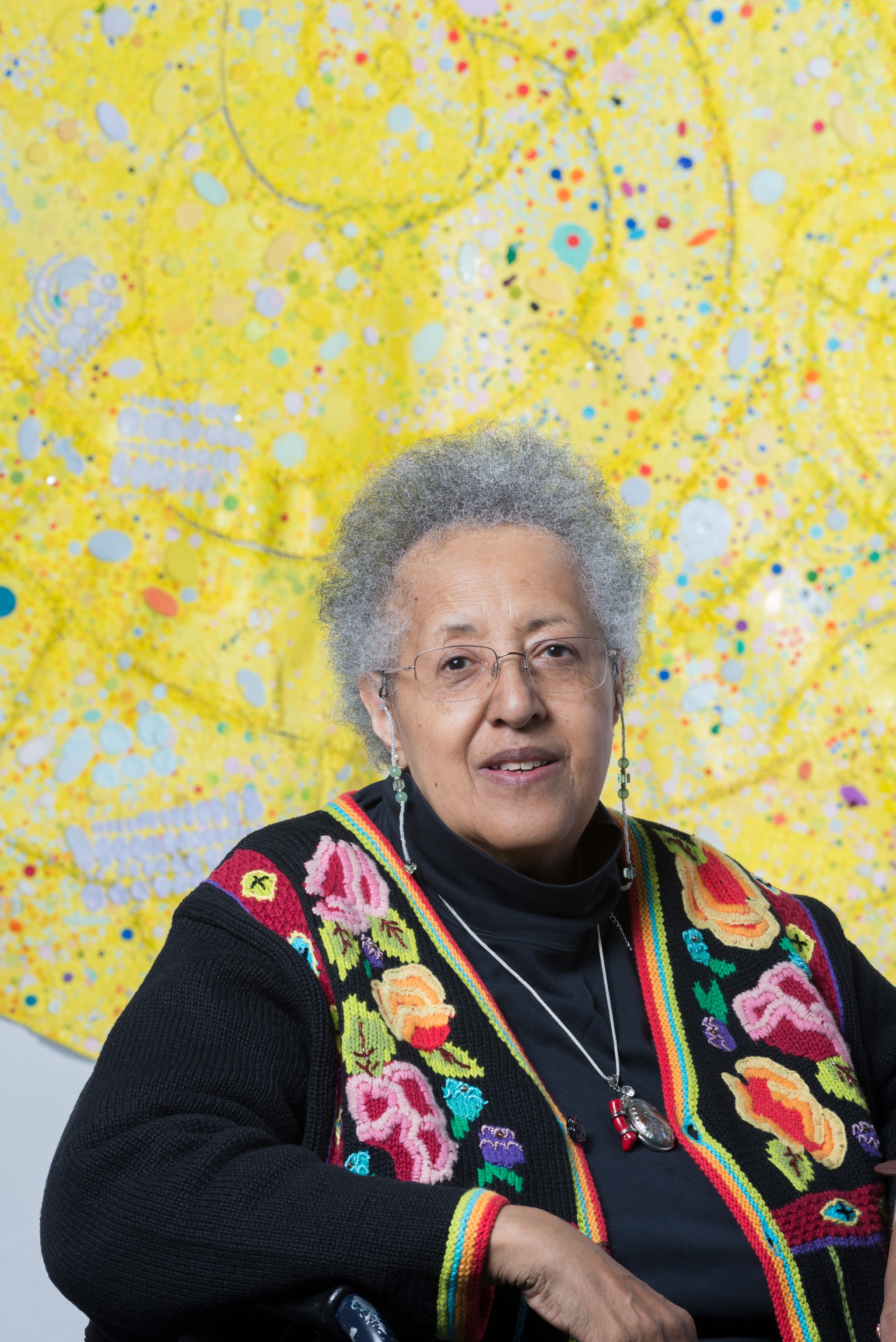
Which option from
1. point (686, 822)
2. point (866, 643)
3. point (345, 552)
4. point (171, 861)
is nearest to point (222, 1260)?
point (345, 552)

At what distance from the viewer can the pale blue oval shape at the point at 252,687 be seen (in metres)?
2.38

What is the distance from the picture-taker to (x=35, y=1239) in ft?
7.09

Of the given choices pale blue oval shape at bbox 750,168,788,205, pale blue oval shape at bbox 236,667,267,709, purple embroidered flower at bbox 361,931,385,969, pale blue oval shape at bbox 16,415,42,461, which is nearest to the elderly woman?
purple embroidered flower at bbox 361,931,385,969

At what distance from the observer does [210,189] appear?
7.72ft

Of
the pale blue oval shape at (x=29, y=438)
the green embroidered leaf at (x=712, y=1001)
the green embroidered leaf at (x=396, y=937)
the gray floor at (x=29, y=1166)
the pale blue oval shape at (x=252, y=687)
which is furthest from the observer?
the pale blue oval shape at (x=252, y=687)

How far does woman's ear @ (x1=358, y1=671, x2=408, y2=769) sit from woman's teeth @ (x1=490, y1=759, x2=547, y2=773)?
0.60ft

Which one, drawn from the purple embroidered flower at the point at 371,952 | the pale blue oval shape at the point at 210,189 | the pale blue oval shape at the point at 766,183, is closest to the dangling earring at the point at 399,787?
the purple embroidered flower at the point at 371,952

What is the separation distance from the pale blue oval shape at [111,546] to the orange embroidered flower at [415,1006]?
1.16 meters

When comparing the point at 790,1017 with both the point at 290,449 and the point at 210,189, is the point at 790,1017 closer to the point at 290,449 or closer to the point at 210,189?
the point at 290,449

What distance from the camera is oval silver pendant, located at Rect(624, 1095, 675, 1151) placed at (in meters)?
1.37

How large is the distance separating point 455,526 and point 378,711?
276 mm

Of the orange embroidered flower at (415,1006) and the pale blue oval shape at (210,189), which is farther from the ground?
the pale blue oval shape at (210,189)

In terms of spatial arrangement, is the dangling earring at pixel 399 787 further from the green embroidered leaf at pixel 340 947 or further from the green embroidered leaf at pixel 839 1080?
the green embroidered leaf at pixel 839 1080

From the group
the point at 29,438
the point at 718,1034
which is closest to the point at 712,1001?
the point at 718,1034
